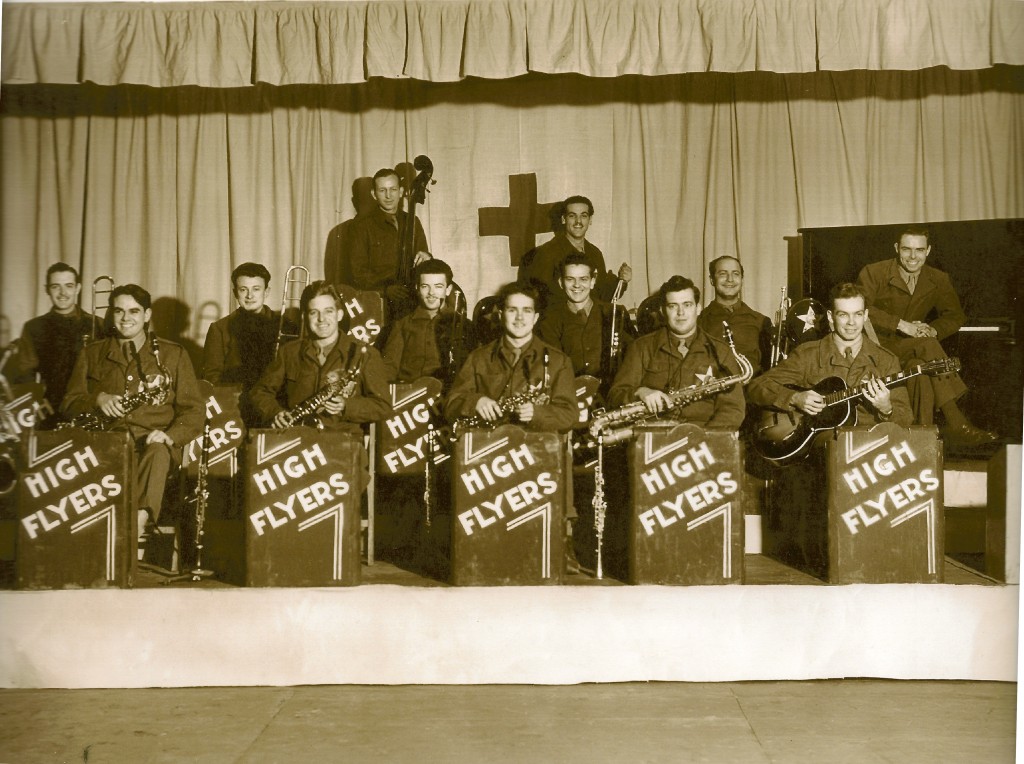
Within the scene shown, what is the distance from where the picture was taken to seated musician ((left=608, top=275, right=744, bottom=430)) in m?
6.30

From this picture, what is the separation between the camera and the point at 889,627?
18.5ft

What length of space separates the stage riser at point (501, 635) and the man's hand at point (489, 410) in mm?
955

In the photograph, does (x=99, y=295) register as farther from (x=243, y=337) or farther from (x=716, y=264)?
(x=716, y=264)

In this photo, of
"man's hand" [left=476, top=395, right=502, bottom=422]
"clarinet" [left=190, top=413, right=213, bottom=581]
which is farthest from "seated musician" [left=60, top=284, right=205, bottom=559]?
"man's hand" [left=476, top=395, right=502, bottom=422]

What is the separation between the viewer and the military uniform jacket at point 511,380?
6016 millimetres

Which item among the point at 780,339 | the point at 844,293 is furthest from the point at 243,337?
the point at 844,293

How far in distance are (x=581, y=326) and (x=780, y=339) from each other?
1.35 meters

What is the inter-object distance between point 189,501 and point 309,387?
95 centimetres

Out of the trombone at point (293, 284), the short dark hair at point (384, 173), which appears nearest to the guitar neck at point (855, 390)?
the short dark hair at point (384, 173)

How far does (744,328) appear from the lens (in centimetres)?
711

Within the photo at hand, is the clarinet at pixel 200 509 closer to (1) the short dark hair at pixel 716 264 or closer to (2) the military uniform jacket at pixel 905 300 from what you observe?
A: (1) the short dark hair at pixel 716 264

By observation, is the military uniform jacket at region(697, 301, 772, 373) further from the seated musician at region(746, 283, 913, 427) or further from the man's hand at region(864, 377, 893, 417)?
the man's hand at region(864, 377, 893, 417)

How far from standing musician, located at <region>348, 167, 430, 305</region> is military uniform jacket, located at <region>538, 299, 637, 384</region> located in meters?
1.05

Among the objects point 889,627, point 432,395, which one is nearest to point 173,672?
point 432,395
